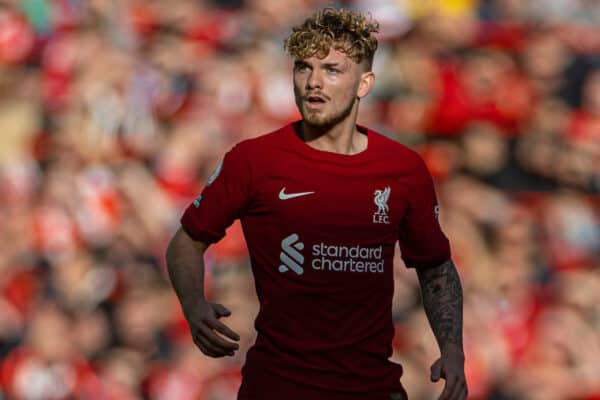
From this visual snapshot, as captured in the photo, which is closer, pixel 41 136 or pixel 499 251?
pixel 499 251

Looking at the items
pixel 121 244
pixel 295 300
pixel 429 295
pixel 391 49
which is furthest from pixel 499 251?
pixel 295 300

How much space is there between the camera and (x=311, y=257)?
3260mm

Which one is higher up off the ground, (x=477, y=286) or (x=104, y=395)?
(x=477, y=286)

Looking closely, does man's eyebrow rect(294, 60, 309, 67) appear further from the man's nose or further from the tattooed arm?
the tattooed arm

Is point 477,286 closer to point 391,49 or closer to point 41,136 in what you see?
point 391,49

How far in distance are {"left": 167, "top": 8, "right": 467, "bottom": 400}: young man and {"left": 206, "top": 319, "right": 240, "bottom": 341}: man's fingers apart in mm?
33

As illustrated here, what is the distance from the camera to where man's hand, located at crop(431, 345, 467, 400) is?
329cm

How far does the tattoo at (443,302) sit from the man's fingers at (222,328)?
2.37 ft

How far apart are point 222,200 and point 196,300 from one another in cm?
31

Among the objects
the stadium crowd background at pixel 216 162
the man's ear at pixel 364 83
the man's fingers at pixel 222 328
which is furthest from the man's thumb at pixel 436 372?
the stadium crowd background at pixel 216 162

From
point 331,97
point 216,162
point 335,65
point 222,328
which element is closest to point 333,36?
point 335,65

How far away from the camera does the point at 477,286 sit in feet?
21.4

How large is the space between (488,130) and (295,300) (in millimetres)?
3799

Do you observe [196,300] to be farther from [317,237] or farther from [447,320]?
[447,320]
